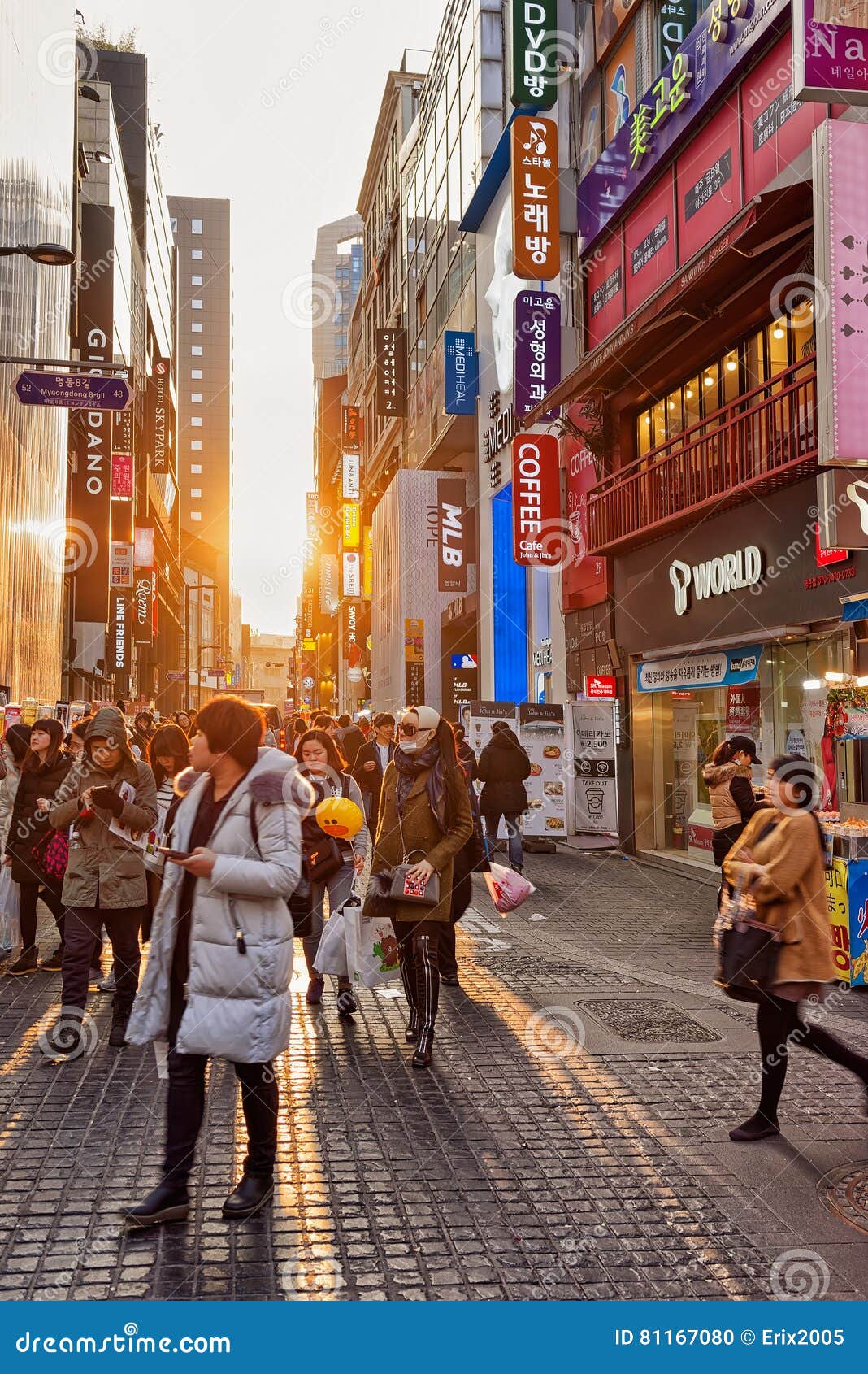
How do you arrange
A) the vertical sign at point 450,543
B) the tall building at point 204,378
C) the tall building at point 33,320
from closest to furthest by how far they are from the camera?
the tall building at point 33,320, the vertical sign at point 450,543, the tall building at point 204,378

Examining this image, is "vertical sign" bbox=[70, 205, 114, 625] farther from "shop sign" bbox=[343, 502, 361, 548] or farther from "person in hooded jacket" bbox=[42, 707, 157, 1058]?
"person in hooded jacket" bbox=[42, 707, 157, 1058]

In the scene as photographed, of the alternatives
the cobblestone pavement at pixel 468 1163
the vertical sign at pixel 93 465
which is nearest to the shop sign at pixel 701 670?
the cobblestone pavement at pixel 468 1163

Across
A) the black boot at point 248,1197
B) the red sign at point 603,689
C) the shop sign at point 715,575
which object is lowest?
the black boot at point 248,1197

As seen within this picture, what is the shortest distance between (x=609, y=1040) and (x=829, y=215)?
24.9ft

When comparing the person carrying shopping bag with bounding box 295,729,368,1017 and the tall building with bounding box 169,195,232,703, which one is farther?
the tall building with bounding box 169,195,232,703

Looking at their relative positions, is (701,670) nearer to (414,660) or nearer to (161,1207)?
(161,1207)

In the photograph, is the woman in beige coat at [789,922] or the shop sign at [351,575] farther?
the shop sign at [351,575]

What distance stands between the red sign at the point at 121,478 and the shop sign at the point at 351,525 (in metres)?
23.5

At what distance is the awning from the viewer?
37.3ft

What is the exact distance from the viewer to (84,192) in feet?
144

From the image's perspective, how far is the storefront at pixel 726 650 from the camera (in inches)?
458

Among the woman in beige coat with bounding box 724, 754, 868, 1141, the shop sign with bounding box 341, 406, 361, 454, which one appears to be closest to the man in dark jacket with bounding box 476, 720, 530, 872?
the woman in beige coat with bounding box 724, 754, 868, 1141

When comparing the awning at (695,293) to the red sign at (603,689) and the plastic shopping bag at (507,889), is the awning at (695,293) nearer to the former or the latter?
the red sign at (603,689)

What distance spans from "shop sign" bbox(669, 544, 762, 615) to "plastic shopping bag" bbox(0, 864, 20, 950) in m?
8.84
